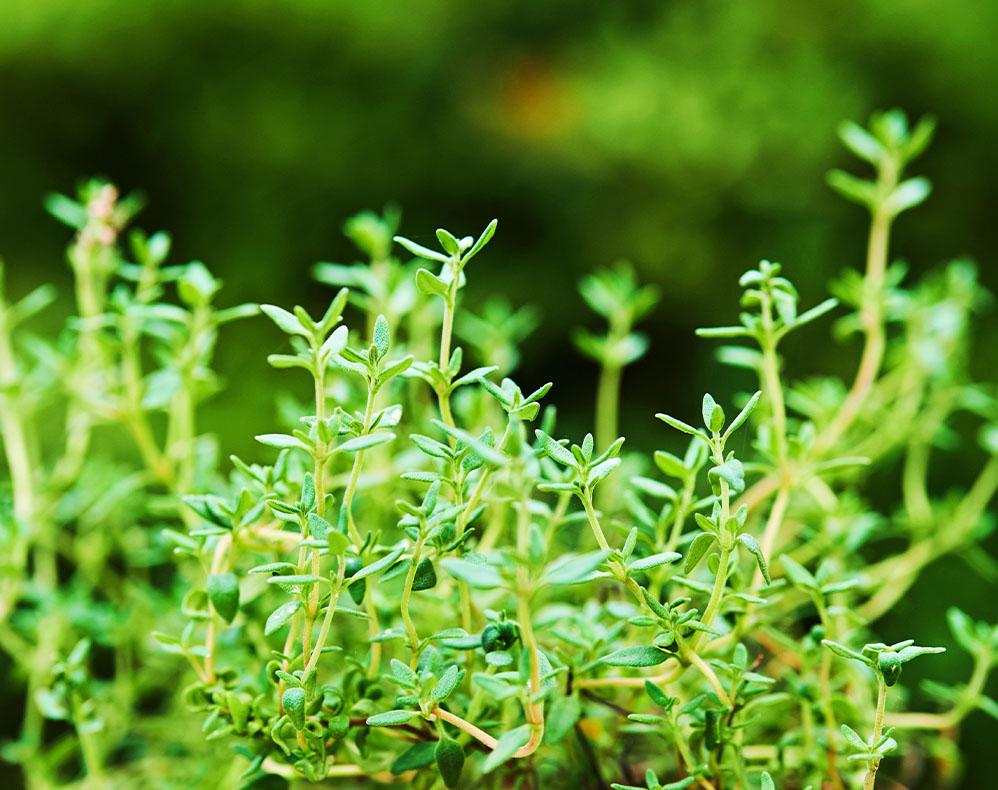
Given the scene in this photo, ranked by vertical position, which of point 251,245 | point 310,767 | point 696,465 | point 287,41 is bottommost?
point 310,767

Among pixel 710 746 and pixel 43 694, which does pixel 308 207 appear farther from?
pixel 710 746

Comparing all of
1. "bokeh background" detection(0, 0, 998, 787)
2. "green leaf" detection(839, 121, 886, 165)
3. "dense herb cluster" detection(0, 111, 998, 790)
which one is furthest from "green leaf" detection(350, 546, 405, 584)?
"bokeh background" detection(0, 0, 998, 787)

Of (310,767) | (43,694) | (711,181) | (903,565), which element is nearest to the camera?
(310,767)

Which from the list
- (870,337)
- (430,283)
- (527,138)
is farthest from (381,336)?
(527,138)

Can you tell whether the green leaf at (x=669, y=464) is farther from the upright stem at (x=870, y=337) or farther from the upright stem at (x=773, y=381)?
the upright stem at (x=870, y=337)

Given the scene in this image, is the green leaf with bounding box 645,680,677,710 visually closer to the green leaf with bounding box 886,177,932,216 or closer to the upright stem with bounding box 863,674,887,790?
the upright stem with bounding box 863,674,887,790

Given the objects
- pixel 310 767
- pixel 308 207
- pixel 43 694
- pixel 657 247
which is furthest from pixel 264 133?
pixel 310 767

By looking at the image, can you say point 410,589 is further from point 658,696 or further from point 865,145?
point 865,145
